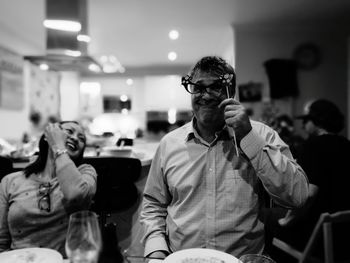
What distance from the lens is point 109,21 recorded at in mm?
4863

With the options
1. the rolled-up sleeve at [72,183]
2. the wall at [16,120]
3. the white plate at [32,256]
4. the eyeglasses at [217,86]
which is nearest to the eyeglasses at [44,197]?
the rolled-up sleeve at [72,183]

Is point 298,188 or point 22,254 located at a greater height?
point 298,188

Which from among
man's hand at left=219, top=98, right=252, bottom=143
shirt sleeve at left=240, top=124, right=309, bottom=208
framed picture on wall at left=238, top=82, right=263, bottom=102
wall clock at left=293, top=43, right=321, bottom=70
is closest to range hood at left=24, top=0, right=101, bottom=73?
man's hand at left=219, top=98, right=252, bottom=143

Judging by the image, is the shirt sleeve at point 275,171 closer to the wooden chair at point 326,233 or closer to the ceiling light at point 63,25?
the wooden chair at point 326,233

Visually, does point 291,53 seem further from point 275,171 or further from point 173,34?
point 275,171

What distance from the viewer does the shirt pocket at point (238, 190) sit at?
1284mm

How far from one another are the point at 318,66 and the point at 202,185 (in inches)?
193

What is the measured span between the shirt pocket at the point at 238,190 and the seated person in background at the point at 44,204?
2.11 ft

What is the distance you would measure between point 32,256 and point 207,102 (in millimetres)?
862

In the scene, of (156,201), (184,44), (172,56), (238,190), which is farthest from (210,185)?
(172,56)

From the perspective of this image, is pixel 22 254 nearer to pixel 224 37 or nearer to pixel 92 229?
pixel 92 229

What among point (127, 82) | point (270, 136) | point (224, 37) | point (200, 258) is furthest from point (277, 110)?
point (127, 82)

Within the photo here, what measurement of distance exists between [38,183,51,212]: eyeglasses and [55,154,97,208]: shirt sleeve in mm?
115

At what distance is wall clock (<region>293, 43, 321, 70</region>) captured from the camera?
532 cm
